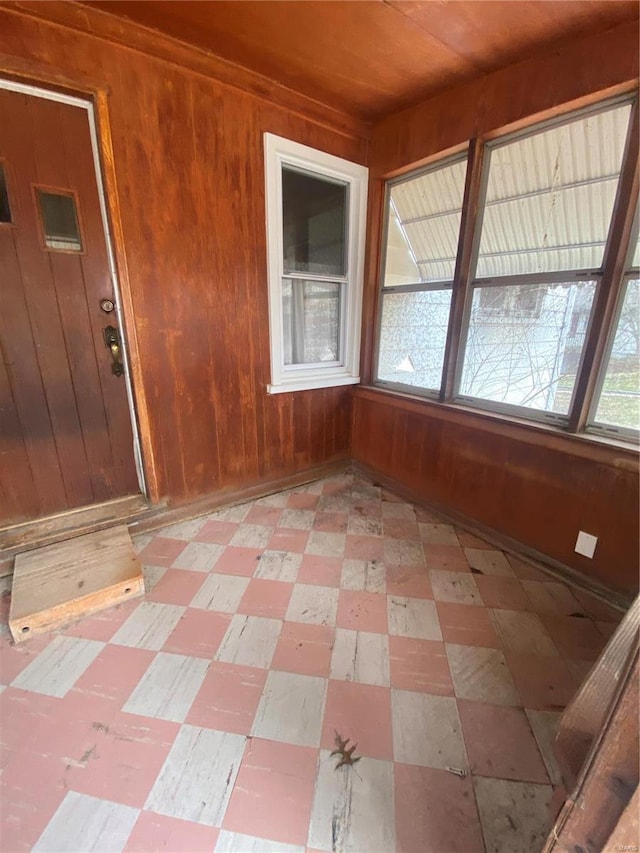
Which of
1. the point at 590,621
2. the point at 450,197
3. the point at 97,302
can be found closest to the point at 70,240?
the point at 97,302

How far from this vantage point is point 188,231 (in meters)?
1.95

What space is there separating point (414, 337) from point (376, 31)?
1494 mm

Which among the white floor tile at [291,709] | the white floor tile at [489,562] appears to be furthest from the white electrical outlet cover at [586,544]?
the white floor tile at [291,709]

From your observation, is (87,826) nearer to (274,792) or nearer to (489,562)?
(274,792)

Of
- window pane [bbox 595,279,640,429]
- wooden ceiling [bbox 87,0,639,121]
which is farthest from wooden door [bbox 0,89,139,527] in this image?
window pane [bbox 595,279,640,429]

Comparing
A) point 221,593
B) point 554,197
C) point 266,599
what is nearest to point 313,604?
point 266,599

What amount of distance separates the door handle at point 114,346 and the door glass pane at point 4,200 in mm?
577

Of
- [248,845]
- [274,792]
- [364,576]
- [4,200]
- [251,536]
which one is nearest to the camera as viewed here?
[248,845]

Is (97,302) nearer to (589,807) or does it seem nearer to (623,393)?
(589,807)

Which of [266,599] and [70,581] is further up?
[70,581]

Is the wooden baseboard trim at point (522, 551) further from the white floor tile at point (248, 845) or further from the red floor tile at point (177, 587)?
the white floor tile at point (248, 845)

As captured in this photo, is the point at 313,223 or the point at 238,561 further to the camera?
the point at 313,223

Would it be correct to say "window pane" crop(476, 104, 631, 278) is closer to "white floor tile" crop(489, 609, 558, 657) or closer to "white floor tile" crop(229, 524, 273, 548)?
"white floor tile" crop(489, 609, 558, 657)

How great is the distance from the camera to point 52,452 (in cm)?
190
